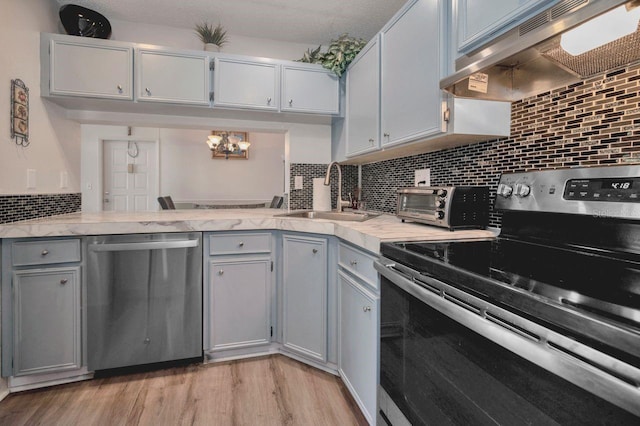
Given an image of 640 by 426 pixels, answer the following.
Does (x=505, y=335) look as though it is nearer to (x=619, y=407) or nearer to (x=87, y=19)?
(x=619, y=407)

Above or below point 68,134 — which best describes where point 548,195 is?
below

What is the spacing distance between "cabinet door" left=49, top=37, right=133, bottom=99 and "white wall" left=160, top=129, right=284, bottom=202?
154 inches

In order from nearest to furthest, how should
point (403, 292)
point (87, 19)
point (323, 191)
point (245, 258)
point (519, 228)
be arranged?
point (403, 292) < point (519, 228) < point (245, 258) < point (87, 19) < point (323, 191)

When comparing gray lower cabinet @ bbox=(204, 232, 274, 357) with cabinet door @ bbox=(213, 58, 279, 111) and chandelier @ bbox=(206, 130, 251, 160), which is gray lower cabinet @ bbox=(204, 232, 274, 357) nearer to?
cabinet door @ bbox=(213, 58, 279, 111)

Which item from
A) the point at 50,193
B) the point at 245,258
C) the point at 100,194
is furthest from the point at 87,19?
the point at 100,194

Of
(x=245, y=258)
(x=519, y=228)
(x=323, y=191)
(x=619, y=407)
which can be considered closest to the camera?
(x=619, y=407)

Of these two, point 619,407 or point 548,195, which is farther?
point 548,195

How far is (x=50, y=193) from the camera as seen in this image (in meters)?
2.09

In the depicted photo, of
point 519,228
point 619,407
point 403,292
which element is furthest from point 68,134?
point 619,407

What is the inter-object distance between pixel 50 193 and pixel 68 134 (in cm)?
48

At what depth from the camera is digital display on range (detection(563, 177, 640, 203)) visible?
88 cm

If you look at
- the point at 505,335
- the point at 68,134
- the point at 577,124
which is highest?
the point at 68,134

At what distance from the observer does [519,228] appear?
1246 mm

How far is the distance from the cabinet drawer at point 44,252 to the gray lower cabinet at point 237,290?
2.26 ft
